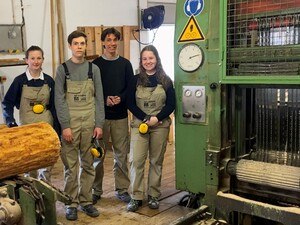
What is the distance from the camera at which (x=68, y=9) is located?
17.3 ft

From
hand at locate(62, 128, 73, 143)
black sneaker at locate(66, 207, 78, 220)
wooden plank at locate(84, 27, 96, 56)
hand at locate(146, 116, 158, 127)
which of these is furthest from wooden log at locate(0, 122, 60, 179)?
wooden plank at locate(84, 27, 96, 56)

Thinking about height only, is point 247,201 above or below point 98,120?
below

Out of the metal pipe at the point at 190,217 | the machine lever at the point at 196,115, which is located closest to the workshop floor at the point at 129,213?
the metal pipe at the point at 190,217

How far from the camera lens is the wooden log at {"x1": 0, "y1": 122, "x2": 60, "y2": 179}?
231cm

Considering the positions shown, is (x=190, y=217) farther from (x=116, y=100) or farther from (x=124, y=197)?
(x=116, y=100)

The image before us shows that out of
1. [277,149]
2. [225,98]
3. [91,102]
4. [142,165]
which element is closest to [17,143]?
[91,102]

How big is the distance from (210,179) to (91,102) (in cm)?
112

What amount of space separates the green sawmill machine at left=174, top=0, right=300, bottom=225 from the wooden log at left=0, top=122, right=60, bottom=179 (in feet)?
3.50

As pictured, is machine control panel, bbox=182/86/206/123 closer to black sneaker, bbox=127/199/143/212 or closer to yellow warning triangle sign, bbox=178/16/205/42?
yellow warning triangle sign, bbox=178/16/205/42

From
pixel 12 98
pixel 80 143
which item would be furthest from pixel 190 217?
pixel 12 98

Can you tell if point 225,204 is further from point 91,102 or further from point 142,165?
point 91,102

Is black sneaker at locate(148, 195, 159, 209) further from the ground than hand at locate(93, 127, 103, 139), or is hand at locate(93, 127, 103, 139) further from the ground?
hand at locate(93, 127, 103, 139)

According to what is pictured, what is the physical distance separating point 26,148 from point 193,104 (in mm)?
1260

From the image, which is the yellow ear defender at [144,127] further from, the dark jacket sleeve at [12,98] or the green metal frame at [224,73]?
the dark jacket sleeve at [12,98]
